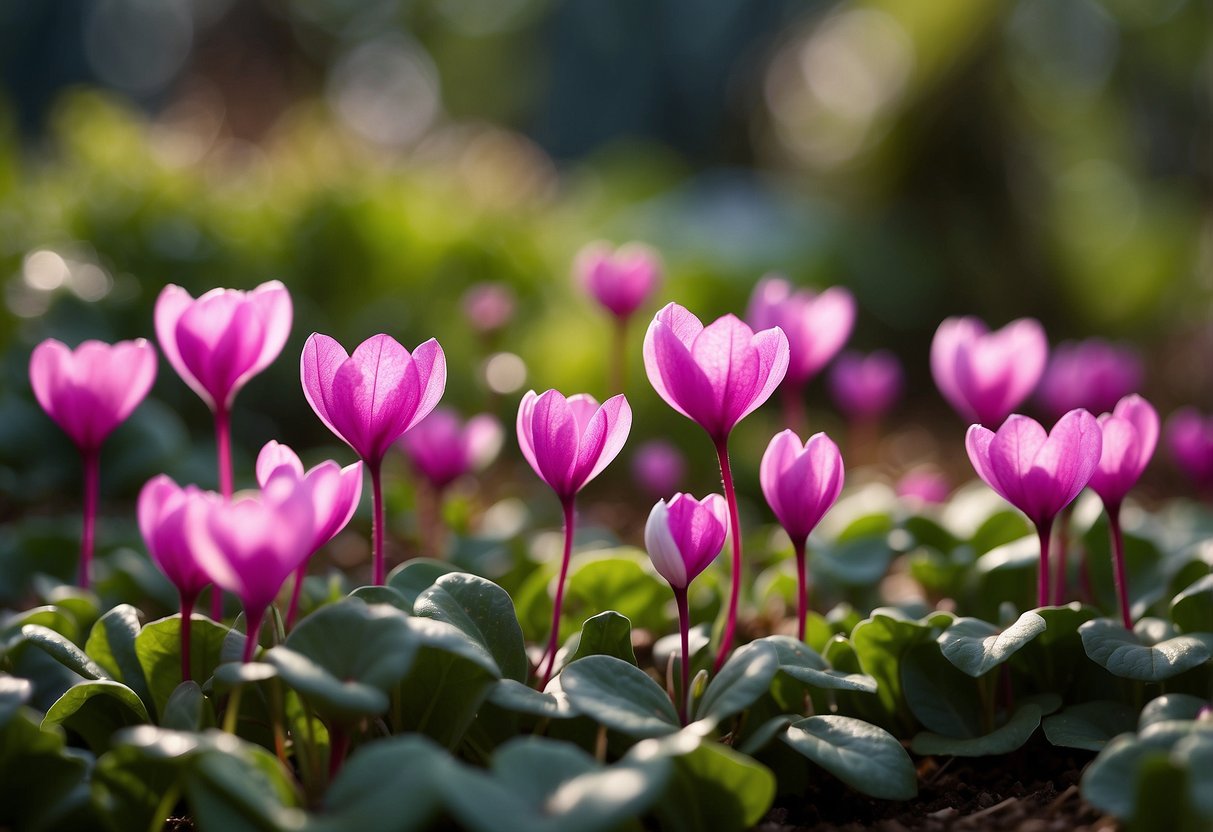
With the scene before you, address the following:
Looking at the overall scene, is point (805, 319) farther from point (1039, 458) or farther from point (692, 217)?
point (692, 217)

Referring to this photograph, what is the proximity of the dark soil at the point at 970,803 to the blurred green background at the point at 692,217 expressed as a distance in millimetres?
1138

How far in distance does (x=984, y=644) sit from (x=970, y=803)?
176 mm

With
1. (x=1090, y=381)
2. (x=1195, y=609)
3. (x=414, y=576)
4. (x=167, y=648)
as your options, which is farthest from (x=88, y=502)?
(x=1090, y=381)

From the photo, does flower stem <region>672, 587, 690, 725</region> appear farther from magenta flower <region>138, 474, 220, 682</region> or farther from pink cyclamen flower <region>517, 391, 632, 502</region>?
magenta flower <region>138, 474, 220, 682</region>

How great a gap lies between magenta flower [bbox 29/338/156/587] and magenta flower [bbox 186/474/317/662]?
35 cm

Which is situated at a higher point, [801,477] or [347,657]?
Result: [801,477]

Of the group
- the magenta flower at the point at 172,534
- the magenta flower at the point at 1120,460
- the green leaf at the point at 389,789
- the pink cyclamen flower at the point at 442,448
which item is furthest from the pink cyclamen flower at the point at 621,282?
the green leaf at the point at 389,789

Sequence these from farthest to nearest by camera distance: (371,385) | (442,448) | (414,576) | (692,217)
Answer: (692,217)
(442,448)
(414,576)
(371,385)

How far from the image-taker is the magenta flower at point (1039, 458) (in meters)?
0.97

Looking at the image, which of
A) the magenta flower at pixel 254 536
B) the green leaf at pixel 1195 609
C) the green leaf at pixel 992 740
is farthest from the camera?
the green leaf at pixel 1195 609

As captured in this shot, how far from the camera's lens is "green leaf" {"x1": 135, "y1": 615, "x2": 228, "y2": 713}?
1007 mm

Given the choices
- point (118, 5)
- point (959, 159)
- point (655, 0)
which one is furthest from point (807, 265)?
point (118, 5)

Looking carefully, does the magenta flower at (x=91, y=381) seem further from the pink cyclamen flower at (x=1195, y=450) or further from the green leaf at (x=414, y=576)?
the pink cyclamen flower at (x=1195, y=450)

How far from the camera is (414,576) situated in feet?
3.88
